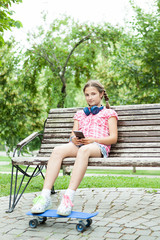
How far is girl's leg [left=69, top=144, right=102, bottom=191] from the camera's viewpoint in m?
3.15

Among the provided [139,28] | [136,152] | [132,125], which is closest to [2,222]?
[136,152]

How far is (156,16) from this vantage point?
33.9 ft

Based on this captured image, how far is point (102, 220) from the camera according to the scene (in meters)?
3.44

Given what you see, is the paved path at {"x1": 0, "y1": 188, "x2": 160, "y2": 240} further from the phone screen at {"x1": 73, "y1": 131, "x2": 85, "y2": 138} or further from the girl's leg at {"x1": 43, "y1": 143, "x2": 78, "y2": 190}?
the phone screen at {"x1": 73, "y1": 131, "x2": 85, "y2": 138}

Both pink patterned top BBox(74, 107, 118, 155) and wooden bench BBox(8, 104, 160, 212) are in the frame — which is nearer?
pink patterned top BBox(74, 107, 118, 155)

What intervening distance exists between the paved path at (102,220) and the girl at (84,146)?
239mm

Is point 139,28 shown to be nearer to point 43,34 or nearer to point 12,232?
point 43,34

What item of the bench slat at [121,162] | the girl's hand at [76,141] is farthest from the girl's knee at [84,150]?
the girl's hand at [76,141]

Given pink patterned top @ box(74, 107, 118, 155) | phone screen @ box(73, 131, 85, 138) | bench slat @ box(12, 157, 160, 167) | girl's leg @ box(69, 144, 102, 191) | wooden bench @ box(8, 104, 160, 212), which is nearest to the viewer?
girl's leg @ box(69, 144, 102, 191)

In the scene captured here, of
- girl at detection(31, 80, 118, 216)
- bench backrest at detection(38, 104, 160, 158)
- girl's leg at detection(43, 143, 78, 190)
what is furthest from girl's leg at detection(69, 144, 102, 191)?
bench backrest at detection(38, 104, 160, 158)

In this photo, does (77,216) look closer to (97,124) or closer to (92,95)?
(97,124)

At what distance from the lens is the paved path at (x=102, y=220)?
295 cm

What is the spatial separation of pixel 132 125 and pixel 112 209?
124 cm

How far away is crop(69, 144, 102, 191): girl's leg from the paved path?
17.3 inches
